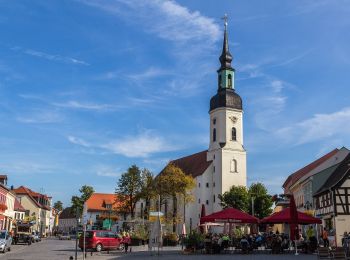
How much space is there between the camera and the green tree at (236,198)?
242 feet

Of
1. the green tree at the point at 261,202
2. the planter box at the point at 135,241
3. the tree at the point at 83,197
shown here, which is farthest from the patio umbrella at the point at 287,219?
the tree at the point at 83,197

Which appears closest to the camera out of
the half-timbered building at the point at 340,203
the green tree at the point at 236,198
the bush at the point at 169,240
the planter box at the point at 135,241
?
the half-timbered building at the point at 340,203

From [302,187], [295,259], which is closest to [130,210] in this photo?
[302,187]

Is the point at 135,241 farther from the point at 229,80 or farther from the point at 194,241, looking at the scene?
the point at 229,80

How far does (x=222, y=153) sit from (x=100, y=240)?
45.0 meters

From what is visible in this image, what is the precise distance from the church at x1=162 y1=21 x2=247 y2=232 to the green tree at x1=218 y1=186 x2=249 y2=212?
13.1 ft

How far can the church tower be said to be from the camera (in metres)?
81.8

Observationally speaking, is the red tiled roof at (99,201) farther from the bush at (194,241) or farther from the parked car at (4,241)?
the bush at (194,241)

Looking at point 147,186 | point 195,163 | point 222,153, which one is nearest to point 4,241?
point 147,186

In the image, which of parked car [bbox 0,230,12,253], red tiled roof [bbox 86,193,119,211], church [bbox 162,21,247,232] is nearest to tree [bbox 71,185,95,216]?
red tiled roof [bbox 86,193,119,211]

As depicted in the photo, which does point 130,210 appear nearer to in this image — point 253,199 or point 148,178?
point 148,178

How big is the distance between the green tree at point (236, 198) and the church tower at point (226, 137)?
4.15 meters

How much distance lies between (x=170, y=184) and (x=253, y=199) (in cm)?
1415

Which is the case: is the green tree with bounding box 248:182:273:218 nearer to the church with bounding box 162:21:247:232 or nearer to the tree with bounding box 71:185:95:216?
the church with bounding box 162:21:247:232
